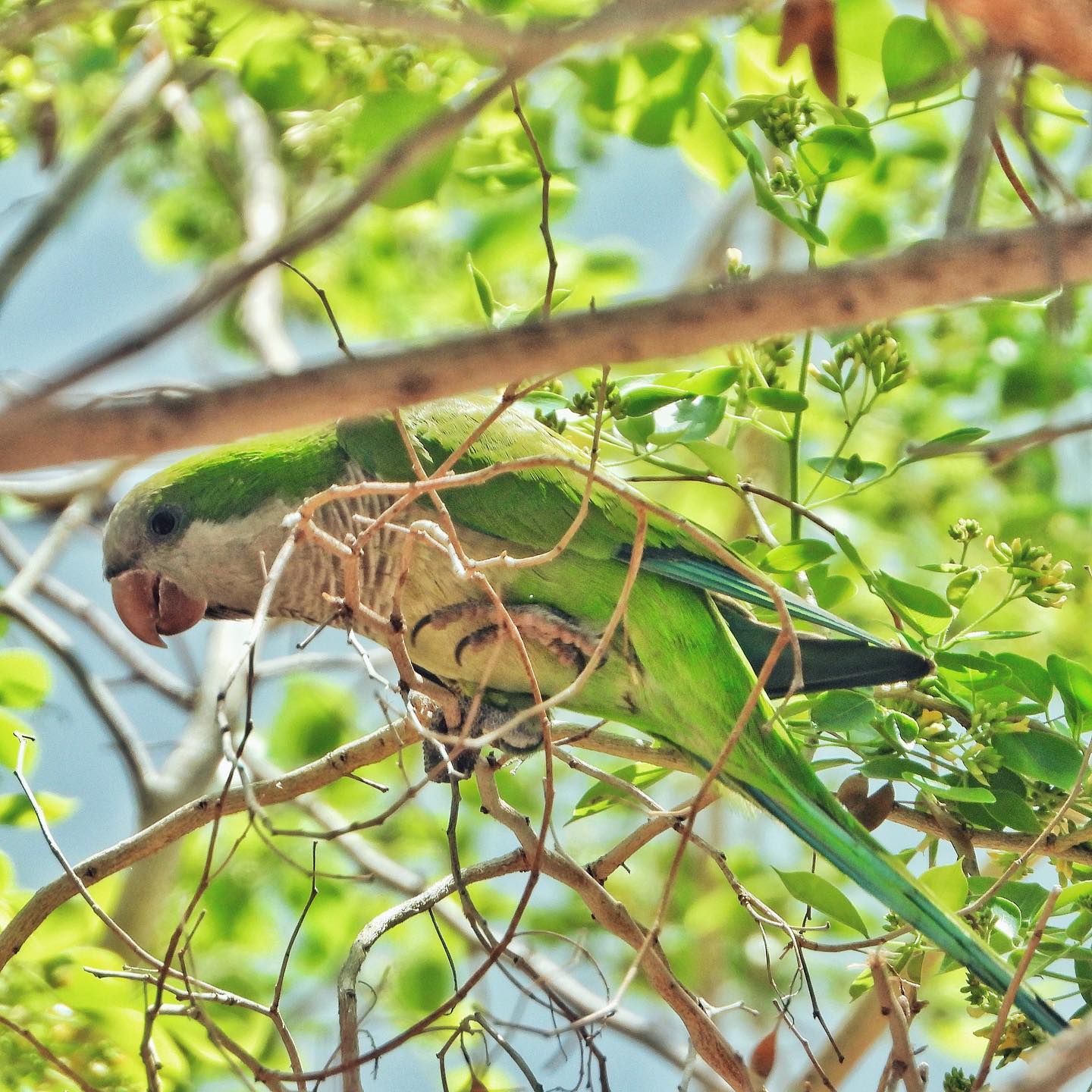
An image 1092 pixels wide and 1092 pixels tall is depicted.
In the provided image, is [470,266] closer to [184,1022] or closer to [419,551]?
[419,551]

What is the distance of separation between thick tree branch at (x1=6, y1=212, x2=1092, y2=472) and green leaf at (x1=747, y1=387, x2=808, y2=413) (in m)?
1.41

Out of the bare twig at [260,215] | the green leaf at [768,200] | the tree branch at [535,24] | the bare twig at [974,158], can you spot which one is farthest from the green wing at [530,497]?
the bare twig at [260,215]

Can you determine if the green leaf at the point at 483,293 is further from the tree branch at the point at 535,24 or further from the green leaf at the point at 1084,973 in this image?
the green leaf at the point at 1084,973

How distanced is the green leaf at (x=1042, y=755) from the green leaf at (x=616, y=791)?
75 centimetres

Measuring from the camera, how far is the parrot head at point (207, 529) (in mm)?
2945

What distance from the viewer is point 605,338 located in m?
1.04

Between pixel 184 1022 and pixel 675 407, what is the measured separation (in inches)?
66.2

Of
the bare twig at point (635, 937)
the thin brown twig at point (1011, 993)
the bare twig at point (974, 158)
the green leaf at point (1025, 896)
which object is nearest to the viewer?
the bare twig at point (974, 158)

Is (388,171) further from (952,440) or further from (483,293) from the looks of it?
(952,440)

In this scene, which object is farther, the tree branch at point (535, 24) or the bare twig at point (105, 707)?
the bare twig at point (105, 707)

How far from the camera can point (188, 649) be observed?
4.57 metres

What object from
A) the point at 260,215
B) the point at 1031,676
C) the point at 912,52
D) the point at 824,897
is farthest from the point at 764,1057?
the point at 260,215

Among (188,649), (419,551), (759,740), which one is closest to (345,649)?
(188,649)

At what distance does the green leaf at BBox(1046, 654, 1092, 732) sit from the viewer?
235 cm
